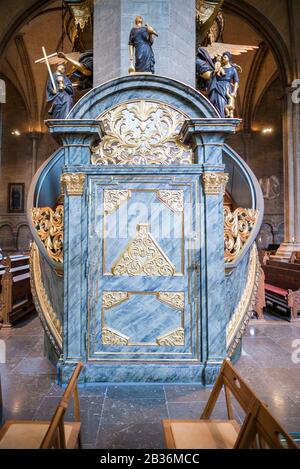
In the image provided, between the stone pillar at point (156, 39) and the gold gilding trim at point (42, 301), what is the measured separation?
3249mm

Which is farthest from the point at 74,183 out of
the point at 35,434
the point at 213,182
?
the point at 35,434

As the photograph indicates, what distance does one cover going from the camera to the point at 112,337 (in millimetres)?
4039

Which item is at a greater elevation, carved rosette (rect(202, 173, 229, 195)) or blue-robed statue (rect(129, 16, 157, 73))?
blue-robed statue (rect(129, 16, 157, 73))

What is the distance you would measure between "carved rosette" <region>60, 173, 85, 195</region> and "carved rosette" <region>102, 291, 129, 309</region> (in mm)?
1278

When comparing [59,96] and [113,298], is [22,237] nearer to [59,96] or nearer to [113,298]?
[59,96]

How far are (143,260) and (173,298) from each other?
0.59 m

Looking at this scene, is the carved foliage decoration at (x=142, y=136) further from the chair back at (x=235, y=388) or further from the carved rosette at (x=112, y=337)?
the chair back at (x=235, y=388)

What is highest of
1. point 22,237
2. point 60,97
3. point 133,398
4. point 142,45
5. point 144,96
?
point 142,45

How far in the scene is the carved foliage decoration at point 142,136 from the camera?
4.25 m

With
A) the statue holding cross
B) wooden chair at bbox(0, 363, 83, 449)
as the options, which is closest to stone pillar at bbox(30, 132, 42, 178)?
the statue holding cross

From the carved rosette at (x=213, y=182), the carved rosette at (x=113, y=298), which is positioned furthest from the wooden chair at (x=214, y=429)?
the carved rosette at (x=213, y=182)

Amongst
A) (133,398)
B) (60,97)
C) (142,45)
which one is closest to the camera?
(133,398)

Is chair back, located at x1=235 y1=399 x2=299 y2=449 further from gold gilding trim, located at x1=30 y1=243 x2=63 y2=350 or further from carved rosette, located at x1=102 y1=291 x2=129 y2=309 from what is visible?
gold gilding trim, located at x1=30 y1=243 x2=63 y2=350

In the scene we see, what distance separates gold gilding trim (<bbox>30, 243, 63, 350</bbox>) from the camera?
435 centimetres
